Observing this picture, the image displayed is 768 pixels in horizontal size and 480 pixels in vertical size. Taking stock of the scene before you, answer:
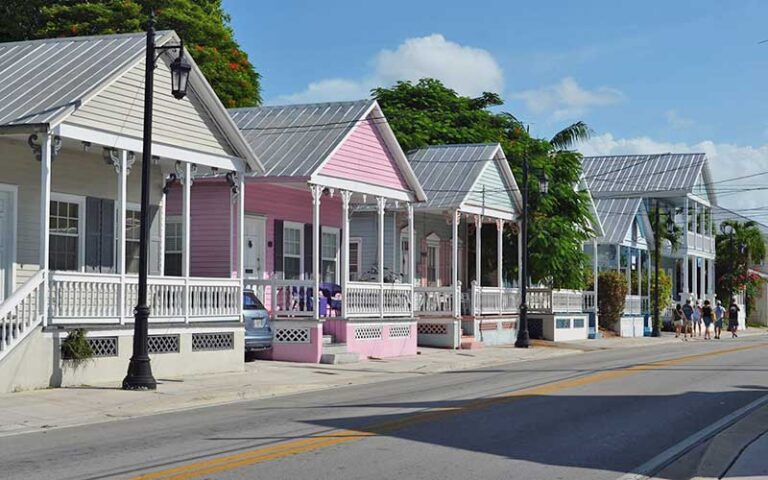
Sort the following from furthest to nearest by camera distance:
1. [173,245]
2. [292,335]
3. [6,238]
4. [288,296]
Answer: [173,245] → [288,296] → [292,335] → [6,238]

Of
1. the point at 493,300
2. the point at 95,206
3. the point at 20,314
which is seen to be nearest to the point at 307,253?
the point at 493,300

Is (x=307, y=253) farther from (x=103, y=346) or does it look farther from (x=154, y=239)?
(x=103, y=346)

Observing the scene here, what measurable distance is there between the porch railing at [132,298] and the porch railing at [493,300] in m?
13.2

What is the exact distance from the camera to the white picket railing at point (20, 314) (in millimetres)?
17609

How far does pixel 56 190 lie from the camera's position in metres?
22.0

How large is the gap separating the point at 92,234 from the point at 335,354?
6769mm

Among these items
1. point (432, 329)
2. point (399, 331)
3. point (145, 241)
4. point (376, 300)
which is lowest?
point (432, 329)

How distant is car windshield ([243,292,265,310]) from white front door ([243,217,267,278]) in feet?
12.3

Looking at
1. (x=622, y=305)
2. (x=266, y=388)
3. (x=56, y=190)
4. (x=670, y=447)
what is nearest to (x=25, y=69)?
(x=56, y=190)

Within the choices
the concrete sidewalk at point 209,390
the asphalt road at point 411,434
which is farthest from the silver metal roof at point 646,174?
the asphalt road at point 411,434

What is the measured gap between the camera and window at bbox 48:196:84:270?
22.0 meters

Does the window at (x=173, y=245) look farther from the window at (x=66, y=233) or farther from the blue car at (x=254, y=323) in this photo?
the window at (x=66, y=233)

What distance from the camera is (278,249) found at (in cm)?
2941

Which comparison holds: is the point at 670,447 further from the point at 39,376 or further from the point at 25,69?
the point at 25,69
